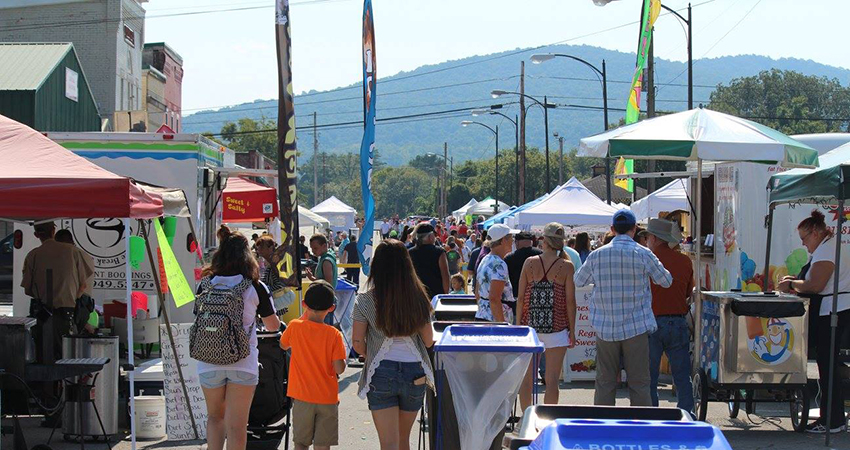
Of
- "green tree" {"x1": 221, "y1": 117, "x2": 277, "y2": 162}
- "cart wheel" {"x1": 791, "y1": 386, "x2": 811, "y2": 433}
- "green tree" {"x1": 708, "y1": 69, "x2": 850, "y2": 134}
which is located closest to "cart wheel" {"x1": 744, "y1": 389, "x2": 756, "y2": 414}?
"cart wheel" {"x1": 791, "y1": 386, "x2": 811, "y2": 433}

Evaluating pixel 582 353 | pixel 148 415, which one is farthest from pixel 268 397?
pixel 582 353

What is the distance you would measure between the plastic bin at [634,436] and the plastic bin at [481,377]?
3202mm

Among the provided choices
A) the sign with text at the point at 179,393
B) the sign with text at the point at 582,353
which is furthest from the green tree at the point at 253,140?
the sign with text at the point at 179,393

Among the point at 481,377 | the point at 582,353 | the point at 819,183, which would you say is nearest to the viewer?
the point at 481,377

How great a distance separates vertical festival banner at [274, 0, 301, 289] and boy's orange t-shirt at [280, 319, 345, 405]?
20.4 ft

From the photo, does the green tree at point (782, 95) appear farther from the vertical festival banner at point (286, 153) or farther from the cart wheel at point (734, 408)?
the cart wheel at point (734, 408)

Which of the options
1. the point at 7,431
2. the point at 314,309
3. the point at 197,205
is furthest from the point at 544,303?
the point at 197,205

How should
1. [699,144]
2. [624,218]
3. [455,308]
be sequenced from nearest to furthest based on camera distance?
[624,218], [699,144], [455,308]

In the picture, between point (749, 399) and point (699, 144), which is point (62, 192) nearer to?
point (699, 144)

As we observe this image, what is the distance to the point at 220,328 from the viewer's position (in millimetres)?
6859

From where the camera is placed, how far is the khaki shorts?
6.91 metres

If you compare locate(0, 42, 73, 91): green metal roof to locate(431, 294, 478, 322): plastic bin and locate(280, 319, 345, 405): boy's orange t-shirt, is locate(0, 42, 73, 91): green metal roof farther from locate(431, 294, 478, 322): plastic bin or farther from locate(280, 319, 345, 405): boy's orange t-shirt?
locate(280, 319, 345, 405): boy's orange t-shirt

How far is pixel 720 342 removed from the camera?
8.96 meters

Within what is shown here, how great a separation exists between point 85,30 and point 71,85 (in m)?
8.08
